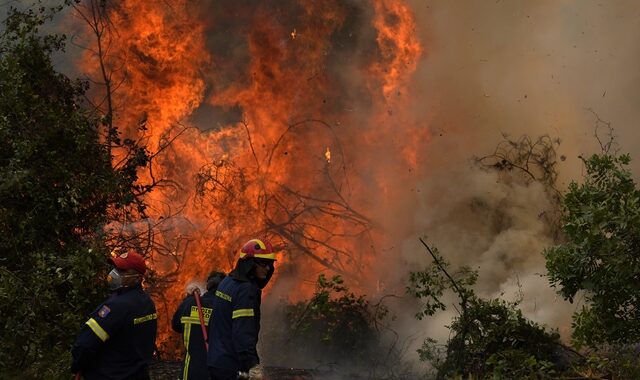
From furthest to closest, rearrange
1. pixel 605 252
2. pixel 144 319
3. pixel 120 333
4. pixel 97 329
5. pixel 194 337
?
pixel 605 252
pixel 194 337
pixel 144 319
pixel 120 333
pixel 97 329

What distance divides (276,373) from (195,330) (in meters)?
4.74

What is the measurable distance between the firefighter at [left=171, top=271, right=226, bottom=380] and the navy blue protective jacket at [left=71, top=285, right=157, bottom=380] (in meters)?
0.77

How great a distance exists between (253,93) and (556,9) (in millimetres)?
6962

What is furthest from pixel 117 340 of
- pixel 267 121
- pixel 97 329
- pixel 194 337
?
pixel 267 121

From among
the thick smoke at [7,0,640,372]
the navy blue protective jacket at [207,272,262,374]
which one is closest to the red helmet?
the navy blue protective jacket at [207,272,262,374]

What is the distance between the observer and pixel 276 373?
10.7 meters

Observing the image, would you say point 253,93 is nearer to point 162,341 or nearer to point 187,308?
point 162,341

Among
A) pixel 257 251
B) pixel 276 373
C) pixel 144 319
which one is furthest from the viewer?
pixel 276 373

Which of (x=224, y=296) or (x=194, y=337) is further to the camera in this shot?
(x=194, y=337)

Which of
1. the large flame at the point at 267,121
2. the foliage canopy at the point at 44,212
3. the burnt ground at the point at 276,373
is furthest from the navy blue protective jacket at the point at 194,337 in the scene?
the large flame at the point at 267,121

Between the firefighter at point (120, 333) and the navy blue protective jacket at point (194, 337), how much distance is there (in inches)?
28.6

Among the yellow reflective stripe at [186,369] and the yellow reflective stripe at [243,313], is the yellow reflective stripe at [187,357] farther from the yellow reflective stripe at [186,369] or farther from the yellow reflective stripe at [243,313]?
the yellow reflective stripe at [243,313]

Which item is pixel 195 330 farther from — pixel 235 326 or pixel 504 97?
pixel 504 97

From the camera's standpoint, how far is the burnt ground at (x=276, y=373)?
32.1ft
